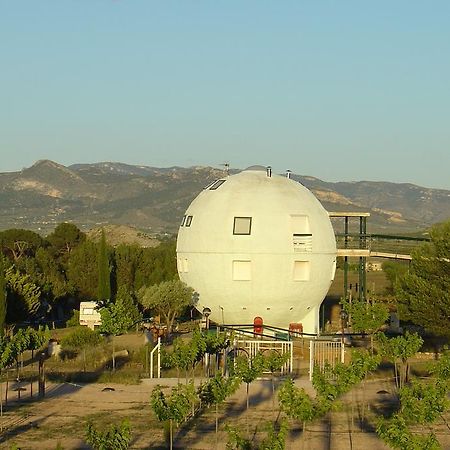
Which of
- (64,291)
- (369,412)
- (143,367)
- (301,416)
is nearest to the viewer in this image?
(301,416)

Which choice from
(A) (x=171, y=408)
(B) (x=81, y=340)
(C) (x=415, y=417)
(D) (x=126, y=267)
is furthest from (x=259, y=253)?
(D) (x=126, y=267)

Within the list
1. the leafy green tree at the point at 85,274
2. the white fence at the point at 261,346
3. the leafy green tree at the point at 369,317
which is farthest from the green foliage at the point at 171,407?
the leafy green tree at the point at 85,274

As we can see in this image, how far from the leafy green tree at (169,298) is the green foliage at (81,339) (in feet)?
12.4

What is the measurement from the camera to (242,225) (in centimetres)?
3969

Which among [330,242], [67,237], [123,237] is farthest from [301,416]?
[123,237]

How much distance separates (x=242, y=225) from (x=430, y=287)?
28.7 ft

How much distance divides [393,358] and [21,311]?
26.7 metres

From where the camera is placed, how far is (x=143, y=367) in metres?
37.0

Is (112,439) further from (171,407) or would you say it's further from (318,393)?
(318,393)

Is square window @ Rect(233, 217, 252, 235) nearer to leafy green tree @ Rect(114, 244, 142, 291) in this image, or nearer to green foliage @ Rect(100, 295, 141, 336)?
green foliage @ Rect(100, 295, 141, 336)

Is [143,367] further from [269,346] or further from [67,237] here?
[67,237]

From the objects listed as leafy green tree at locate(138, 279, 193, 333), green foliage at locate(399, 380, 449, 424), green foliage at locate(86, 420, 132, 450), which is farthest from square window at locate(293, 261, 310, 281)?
green foliage at locate(86, 420, 132, 450)

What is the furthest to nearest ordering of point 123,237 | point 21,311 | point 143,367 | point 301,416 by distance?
1. point 123,237
2. point 21,311
3. point 143,367
4. point 301,416

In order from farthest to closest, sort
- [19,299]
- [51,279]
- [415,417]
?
1. [51,279]
2. [19,299]
3. [415,417]
